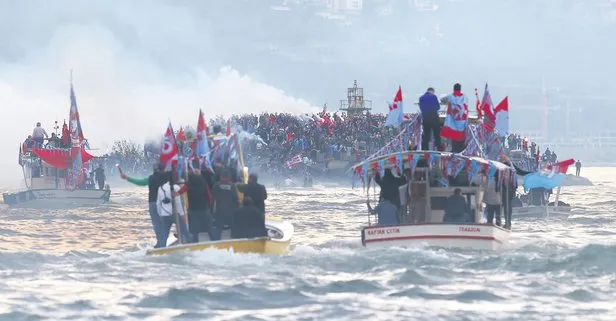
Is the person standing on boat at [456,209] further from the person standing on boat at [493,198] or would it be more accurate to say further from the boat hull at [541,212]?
the boat hull at [541,212]

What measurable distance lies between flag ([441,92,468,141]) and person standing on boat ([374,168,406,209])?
205 centimetres

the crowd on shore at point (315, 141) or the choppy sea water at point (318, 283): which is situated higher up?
the crowd on shore at point (315, 141)

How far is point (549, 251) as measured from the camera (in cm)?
4009

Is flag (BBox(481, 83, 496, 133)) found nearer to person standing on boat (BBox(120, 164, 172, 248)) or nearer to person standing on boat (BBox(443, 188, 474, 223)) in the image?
person standing on boat (BBox(443, 188, 474, 223))

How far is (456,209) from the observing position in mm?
38281

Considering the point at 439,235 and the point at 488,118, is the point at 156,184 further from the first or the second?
the point at 488,118

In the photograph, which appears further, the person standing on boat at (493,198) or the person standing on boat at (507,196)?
the person standing on boat at (507,196)

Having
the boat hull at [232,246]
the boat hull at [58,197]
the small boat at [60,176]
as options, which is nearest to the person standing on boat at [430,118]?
the boat hull at [232,246]

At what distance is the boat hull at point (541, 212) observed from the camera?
62041mm

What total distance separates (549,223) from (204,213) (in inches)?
993

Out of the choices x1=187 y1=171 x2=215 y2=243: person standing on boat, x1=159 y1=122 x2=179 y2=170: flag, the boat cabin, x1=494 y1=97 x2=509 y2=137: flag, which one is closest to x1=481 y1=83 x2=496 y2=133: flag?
x1=494 y1=97 x2=509 y2=137: flag

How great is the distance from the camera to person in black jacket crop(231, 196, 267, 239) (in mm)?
35375

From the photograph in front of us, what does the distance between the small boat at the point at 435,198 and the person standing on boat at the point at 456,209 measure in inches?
15.2

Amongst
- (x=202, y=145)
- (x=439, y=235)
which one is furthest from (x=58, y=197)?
(x=202, y=145)
